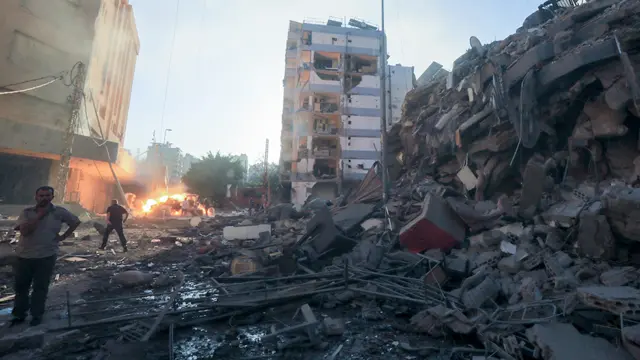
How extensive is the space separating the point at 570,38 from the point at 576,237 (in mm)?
6200

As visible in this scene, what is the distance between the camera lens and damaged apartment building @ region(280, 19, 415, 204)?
31.4 m

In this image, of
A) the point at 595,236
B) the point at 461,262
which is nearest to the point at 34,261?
the point at 461,262

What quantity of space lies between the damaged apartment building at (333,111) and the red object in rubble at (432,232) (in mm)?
23025

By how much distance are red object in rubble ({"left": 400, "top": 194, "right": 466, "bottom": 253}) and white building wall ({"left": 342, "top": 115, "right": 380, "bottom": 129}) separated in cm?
2589

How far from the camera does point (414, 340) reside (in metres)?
3.77

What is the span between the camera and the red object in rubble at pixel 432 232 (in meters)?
6.83

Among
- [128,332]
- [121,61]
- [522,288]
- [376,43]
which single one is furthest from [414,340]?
[376,43]

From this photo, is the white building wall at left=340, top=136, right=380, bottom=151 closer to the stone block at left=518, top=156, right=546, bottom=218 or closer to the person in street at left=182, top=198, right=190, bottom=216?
the person in street at left=182, top=198, right=190, bottom=216

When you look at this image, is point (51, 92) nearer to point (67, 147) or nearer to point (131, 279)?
point (67, 147)

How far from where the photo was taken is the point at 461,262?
570cm

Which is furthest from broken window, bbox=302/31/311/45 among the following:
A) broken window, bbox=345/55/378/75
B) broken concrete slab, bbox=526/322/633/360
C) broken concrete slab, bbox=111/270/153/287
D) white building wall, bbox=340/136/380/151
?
broken concrete slab, bbox=526/322/633/360

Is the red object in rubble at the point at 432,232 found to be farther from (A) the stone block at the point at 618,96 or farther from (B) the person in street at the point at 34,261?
(B) the person in street at the point at 34,261

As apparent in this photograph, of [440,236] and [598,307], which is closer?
[598,307]

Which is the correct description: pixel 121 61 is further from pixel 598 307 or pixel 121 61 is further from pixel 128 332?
pixel 598 307
